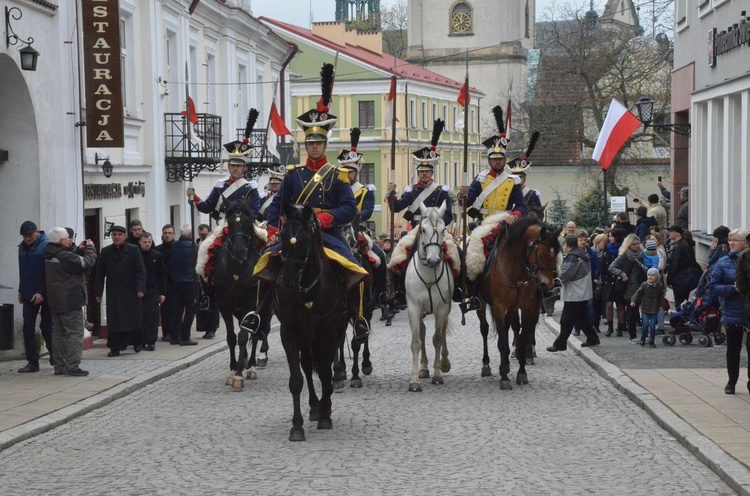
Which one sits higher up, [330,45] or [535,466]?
[330,45]

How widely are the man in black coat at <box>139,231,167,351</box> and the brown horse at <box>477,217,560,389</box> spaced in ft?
20.8

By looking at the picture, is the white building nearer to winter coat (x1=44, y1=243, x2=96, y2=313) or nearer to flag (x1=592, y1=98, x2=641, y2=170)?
winter coat (x1=44, y1=243, x2=96, y2=313)

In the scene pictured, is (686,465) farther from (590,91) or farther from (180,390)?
(590,91)

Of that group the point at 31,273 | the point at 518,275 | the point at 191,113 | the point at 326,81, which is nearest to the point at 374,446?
the point at 326,81

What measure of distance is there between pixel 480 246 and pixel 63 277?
5.05 metres

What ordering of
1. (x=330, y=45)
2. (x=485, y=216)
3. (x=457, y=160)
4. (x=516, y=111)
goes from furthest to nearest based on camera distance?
(x=457, y=160) → (x=330, y=45) → (x=516, y=111) → (x=485, y=216)

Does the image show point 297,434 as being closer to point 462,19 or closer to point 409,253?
point 409,253

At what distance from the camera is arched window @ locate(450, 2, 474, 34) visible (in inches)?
3588

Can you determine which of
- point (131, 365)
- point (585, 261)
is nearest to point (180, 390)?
point (131, 365)

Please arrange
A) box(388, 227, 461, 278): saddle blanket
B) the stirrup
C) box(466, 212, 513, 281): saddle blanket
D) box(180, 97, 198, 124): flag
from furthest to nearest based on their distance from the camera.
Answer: box(180, 97, 198, 124): flag < box(466, 212, 513, 281): saddle blanket < box(388, 227, 461, 278): saddle blanket < the stirrup

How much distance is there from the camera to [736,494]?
8.72m

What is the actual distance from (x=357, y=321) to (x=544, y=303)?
12.2 feet

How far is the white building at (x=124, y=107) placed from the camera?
17.9 m

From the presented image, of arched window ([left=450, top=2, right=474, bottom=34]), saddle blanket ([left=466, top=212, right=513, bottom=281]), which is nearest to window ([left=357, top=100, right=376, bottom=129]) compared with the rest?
arched window ([left=450, top=2, right=474, bottom=34])
